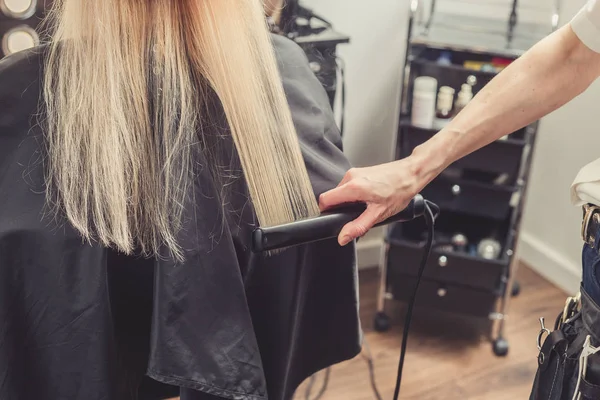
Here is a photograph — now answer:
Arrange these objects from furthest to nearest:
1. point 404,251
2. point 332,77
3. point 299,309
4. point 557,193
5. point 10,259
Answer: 1. point 557,193
2. point 404,251
3. point 332,77
4. point 299,309
5. point 10,259

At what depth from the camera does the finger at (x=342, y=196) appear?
951 mm

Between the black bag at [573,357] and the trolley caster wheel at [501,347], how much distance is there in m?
1.11

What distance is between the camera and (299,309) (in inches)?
Result: 40.2

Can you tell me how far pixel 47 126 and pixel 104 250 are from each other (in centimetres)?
20

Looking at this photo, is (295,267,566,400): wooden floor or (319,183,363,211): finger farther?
(295,267,566,400): wooden floor

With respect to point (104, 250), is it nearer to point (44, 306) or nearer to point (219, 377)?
point (44, 306)

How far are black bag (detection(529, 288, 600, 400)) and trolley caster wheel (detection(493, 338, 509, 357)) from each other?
3.63 ft

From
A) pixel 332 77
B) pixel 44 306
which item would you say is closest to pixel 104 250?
pixel 44 306

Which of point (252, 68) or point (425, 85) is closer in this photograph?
point (252, 68)

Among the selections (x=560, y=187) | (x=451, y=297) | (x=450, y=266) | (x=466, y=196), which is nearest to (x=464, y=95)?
(x=466, y=196)

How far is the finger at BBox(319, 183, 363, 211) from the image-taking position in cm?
95

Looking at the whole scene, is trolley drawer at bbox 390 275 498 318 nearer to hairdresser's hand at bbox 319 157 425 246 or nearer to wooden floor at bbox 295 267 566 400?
wooden floor at bbox 295 267 566 400

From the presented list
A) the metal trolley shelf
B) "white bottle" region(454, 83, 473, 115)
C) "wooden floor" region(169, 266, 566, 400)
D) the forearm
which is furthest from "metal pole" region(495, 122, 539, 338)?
the forearm

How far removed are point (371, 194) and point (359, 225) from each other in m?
0.06
